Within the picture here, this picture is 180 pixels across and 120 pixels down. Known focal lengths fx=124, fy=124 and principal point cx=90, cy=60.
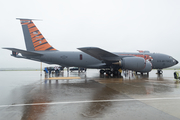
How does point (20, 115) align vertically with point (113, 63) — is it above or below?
below

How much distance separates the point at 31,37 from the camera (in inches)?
681

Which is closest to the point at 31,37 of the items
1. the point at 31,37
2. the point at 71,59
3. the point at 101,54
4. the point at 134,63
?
the point at 31,37

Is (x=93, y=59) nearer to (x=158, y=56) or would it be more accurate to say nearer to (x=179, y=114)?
(x=158, y=56)

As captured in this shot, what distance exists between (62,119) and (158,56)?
1867 centimetres

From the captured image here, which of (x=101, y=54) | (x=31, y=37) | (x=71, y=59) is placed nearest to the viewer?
(x=101, y=54)

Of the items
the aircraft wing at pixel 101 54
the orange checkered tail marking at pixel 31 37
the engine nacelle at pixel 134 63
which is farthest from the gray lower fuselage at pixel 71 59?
the engine nacelle at pixel 134 63

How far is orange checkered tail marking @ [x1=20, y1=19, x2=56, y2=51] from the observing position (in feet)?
56.2

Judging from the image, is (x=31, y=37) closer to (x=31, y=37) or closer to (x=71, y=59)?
(x=31, y=37)

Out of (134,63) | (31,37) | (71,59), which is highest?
(31,37)

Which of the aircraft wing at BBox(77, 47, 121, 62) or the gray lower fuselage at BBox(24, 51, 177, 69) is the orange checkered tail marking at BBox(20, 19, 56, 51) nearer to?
the gray lower fuselage at BBox(24, 51, 177, 69)

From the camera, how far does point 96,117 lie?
3.30m

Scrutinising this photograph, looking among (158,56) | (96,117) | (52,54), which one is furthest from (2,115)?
(158,56)

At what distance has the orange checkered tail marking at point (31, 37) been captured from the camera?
1712 centimetres

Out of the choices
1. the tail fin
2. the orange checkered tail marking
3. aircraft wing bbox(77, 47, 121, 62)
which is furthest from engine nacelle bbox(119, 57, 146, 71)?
the tail fin
